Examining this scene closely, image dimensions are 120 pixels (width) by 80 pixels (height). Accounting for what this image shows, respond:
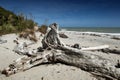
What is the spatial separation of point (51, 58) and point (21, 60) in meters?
0.96

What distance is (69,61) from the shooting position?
5996 millimetres

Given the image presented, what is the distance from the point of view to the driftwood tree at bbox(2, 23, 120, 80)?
17.1ft

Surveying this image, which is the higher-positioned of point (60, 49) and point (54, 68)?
point (60, 49)

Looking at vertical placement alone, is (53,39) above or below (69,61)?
above

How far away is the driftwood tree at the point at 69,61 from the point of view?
5223mm

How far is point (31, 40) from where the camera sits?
1205cm

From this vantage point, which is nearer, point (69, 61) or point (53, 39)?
point (69, 61)

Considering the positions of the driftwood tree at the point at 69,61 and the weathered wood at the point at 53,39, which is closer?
the driftwood tree at the point at 69,61

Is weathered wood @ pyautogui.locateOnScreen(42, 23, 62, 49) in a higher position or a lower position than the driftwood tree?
higher

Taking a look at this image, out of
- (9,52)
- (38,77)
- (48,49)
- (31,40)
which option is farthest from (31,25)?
(38,77)

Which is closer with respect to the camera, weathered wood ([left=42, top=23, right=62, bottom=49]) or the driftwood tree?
the driftwood tree

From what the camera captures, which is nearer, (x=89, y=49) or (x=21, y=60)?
(x=21, y=60)

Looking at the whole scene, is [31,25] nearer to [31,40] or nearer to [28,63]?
[31,40]

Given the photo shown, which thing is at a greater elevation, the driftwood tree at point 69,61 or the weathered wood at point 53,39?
the weathered wood at point 53,39
